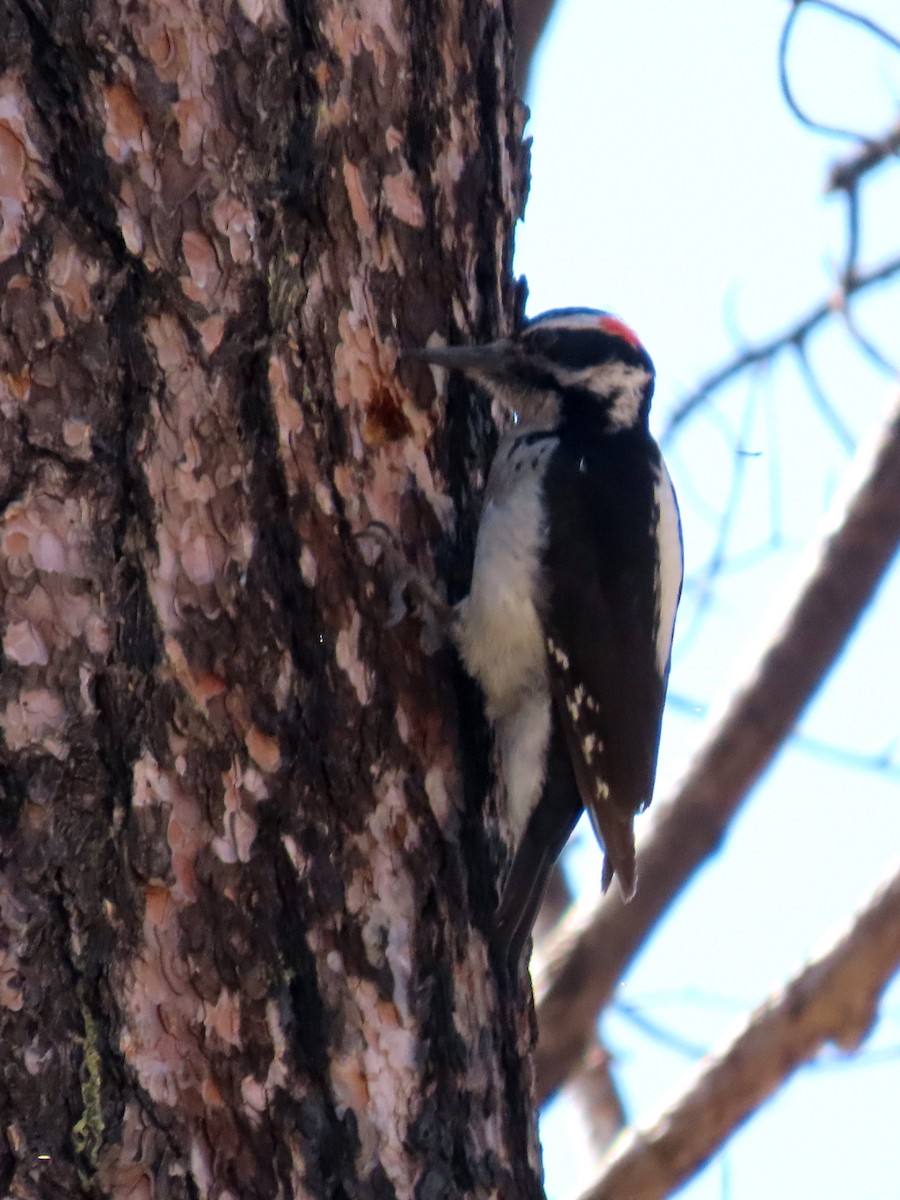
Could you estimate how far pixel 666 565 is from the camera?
339 centimetres

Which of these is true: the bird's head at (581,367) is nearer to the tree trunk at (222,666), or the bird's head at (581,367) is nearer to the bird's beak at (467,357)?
the bird's beak at (467,357)

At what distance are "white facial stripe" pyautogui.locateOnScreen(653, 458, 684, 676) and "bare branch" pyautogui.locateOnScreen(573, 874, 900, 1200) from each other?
105 centimetres

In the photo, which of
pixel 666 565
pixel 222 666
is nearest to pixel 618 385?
pixel 666 565

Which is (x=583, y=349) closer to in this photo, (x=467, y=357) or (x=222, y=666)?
(x=467, y=357)

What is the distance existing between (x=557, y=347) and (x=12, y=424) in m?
1.67

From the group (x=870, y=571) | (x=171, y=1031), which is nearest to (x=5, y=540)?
(x=171, y=1031)

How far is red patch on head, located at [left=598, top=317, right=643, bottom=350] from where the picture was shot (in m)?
3.68

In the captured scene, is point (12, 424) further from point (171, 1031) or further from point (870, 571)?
point (870, 571)

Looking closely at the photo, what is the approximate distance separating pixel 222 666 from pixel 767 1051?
2329 mm

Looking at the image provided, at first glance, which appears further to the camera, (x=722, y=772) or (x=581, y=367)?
(x=722, y=772)

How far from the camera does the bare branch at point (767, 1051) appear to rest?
3816 millimetres

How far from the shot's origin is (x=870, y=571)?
4230 millimetres

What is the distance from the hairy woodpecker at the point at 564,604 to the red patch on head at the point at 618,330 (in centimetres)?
10

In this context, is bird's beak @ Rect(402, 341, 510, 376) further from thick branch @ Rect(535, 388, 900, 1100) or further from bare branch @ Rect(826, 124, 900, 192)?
bare branch @ Rect(826, 124, 900, 192)
